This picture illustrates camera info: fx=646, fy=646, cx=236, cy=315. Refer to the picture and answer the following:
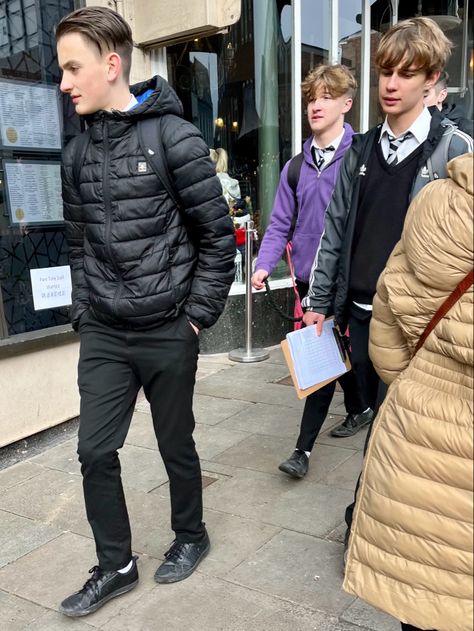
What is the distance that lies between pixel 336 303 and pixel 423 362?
44.5 inches

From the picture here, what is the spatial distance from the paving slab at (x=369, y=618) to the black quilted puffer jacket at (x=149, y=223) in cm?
124

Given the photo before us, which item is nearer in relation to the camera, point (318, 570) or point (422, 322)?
point (422, 322)

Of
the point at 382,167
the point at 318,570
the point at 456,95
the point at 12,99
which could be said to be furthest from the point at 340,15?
the point at 318,570

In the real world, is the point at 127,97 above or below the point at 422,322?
above

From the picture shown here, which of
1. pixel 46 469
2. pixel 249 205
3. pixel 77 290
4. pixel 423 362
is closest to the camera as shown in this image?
pixel 423 362

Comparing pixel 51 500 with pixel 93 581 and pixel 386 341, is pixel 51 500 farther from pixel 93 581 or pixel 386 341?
pixel 386 341

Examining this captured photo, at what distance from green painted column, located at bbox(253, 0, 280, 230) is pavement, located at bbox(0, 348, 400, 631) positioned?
3.02 metres

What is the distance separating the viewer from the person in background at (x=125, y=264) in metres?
2.39

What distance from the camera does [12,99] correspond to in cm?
416

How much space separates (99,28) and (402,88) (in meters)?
1.13

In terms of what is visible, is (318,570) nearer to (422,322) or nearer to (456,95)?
(422,322)

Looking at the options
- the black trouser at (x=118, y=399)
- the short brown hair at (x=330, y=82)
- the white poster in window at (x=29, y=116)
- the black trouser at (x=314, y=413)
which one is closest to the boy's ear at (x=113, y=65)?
the black trouser at (x=118, y=399)

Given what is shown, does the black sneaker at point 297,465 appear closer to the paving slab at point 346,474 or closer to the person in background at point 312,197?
the person in background at point 312,197

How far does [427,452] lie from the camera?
1565 mm
